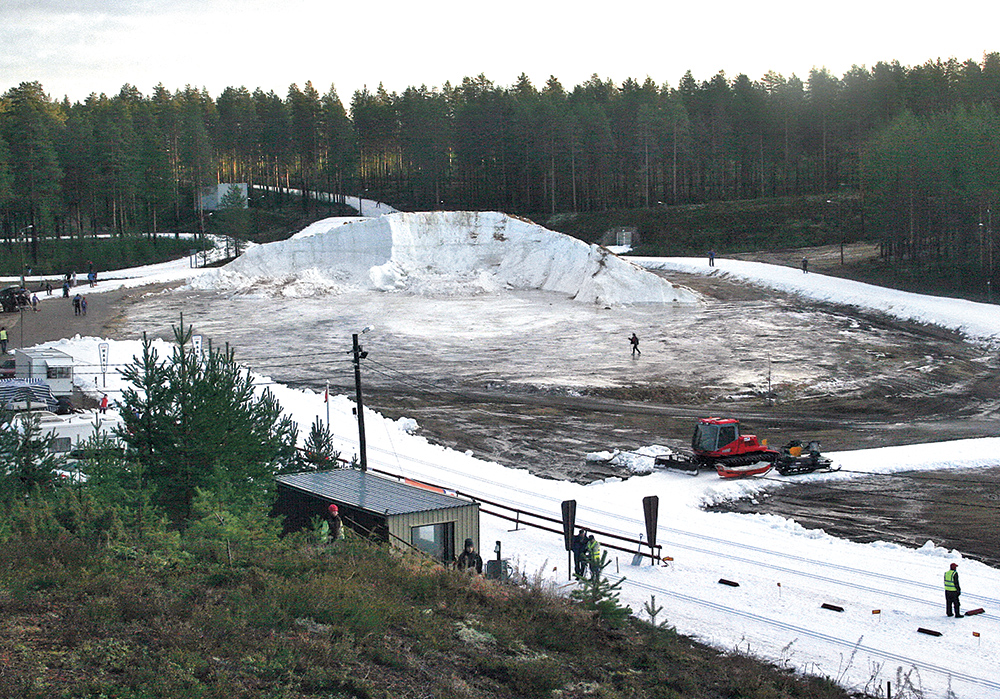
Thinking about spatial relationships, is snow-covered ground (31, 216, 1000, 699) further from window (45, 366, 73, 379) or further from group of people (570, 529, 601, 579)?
window (45, 366, 73, 379)

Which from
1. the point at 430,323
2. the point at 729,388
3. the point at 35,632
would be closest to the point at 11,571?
the point at 35,632

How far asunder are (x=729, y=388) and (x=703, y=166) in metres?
87.1

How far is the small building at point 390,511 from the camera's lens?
655 inches

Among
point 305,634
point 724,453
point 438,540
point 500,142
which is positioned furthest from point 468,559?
point 500,142

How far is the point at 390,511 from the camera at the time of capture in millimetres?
16703

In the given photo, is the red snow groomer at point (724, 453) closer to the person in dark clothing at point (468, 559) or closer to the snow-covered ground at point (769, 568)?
the snow-covered ground at point (769, 568)

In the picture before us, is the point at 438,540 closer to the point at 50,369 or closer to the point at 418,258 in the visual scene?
the point at 50,369

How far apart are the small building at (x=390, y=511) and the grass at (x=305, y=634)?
1.30 meters

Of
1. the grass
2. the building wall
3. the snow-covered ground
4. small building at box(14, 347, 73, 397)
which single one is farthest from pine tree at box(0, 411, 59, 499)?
small building at box(14, 347, 73, 397)

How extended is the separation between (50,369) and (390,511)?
94.8ft

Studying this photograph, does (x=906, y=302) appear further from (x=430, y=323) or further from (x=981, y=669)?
(x=981, y=669)

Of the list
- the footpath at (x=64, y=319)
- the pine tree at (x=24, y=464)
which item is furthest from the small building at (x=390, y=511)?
the footpath at (x=64, y=319)

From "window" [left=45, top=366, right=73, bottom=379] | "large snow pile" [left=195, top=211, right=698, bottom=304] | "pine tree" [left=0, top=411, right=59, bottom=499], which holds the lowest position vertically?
"window" [left=45, top=366, right=73, bottom=379]

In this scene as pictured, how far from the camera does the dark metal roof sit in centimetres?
1723
